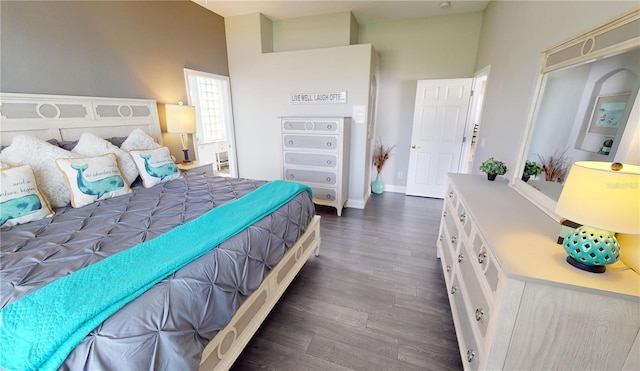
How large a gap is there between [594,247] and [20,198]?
2.93 metres

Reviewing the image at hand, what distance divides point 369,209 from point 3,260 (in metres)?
3.51

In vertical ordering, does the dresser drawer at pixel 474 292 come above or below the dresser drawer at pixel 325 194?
above

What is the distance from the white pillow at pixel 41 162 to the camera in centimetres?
177

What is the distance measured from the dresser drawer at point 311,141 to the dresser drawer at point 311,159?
0.10 meters

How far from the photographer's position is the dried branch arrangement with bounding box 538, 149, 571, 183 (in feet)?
4.73

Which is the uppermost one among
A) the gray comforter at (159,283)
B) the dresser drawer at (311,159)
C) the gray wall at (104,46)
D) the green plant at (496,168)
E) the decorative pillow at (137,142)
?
the gray wall at (104,46)

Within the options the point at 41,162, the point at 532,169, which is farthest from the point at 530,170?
the point at 41,162

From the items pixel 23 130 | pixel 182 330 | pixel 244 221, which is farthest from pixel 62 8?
pixel 182 330

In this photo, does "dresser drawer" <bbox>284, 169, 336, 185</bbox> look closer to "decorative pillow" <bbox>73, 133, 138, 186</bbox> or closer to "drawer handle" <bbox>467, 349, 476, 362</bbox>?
"decorative pillow" <bbox>73, 133, 138, 186</bbox>

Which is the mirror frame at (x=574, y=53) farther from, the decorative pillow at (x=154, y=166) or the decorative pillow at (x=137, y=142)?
the decorative pillow at (x=137, y=142)

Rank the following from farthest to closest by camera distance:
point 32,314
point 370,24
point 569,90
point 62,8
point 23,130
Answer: point 370,24 → point 62,8 → point 23,130 → point 569,90 → point 32,314

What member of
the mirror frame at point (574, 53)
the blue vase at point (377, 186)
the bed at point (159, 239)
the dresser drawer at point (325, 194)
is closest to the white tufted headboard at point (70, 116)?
the bed at point (159, 239)

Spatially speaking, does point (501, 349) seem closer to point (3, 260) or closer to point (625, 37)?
point (625, 37)

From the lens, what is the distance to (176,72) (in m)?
3.33
